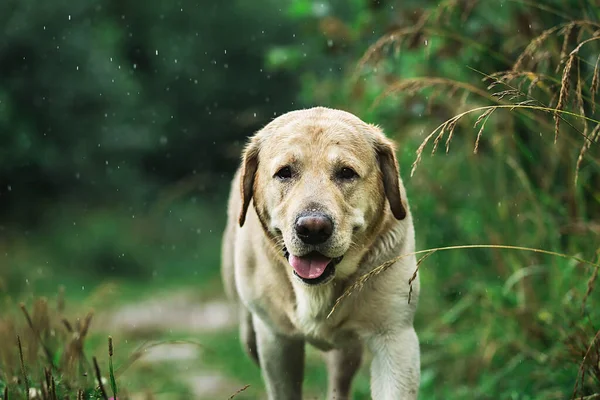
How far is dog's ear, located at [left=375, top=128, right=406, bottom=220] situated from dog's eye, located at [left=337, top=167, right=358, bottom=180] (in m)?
0.20

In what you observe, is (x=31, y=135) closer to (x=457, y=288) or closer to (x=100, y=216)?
(x=100, y=216)

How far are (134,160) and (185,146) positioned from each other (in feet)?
3.99

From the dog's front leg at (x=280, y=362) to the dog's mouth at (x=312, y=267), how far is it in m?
0.64

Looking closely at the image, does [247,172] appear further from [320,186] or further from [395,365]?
[395,365]

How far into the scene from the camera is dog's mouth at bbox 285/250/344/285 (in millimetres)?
3424

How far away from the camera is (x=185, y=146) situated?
50.5 ft

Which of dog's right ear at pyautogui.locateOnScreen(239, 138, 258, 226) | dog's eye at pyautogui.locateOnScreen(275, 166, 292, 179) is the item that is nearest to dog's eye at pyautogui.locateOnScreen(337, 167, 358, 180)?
dog's eye at pyautogui.locateOnScreen(275, 166, 292, 179)

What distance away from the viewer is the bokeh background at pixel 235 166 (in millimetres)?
4387

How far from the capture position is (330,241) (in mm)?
3348

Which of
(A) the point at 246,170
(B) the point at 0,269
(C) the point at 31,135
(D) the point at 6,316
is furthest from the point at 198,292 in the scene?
(A) the point at 246,170

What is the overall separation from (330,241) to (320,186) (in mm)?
228

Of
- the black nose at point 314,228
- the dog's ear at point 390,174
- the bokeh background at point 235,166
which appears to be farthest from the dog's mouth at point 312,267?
the bokeh background at point 235,166

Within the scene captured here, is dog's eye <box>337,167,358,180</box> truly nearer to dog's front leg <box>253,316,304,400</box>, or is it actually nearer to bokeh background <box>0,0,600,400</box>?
bokeh background <box>0,0,600,400</box>

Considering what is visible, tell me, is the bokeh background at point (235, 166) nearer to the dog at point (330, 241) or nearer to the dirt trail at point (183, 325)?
the dirt trail at point (183, 325)
